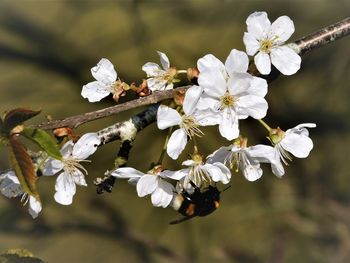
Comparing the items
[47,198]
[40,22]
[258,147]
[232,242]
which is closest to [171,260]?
[232,242]

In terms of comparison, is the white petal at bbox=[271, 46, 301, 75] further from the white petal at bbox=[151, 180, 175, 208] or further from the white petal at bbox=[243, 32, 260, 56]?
the white petal at bbox=[151, 180, 175, 208]

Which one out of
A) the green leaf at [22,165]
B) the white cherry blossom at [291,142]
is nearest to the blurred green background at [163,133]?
the white cherry blossom at [291,142]

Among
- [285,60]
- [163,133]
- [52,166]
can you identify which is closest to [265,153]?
[285,60]

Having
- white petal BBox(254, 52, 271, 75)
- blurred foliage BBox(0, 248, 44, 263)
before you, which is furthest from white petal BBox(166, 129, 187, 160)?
blurred foliage BBox(0, 248, 44, 263)

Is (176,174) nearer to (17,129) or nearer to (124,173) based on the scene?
(124,173)

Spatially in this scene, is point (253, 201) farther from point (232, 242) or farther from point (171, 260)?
point (171, 260)

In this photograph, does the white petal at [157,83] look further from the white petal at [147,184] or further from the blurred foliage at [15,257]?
the blurred foliage at [15,257]
